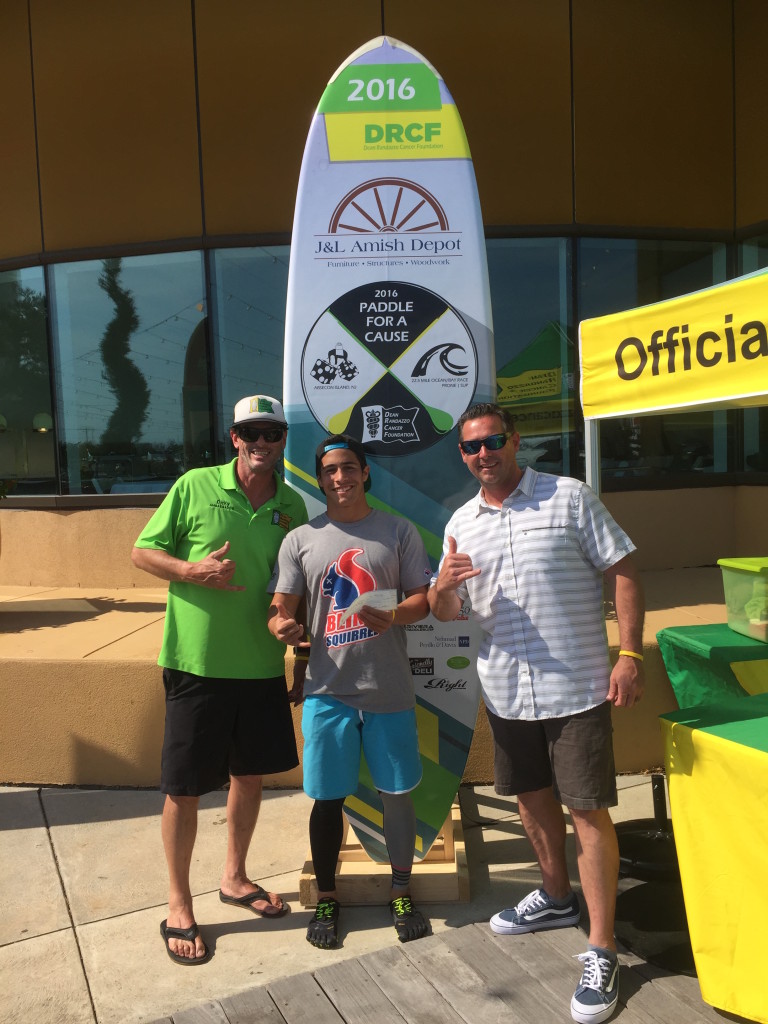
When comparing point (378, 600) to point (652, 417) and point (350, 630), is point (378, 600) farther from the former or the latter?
point (652, 417)

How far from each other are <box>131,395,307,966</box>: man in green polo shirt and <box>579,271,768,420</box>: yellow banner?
1311mm

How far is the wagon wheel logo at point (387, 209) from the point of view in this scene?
3.29m

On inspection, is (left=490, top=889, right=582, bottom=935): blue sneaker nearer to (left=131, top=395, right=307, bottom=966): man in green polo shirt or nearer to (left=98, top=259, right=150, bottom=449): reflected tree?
(left=131, top=395, right=307, bottom=966): man in green polo shirt

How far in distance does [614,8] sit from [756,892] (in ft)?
21.3

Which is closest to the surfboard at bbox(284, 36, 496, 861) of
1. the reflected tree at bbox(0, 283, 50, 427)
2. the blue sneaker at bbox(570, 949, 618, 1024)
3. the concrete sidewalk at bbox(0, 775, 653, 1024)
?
the concrete sidewalk at bbox(0, 775, 653, 1024)

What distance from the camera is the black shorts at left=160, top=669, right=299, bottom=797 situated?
2.57 m

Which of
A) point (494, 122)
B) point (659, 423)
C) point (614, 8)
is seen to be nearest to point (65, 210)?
point (494, 122)

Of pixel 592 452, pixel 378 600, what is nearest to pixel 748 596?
pixel 592 452

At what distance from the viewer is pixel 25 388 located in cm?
682

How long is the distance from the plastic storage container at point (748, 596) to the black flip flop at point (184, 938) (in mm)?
2342

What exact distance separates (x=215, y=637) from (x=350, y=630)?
1.43 feet

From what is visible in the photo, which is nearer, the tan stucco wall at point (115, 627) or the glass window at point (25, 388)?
the tan stucco wall at point (115, 627)

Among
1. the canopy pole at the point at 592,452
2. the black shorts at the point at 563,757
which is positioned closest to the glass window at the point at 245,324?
the canopy pole at the point at 592,452

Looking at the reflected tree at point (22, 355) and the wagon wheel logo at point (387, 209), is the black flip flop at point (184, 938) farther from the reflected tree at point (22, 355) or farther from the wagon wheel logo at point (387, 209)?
the reflected tree at point (22, 355)
